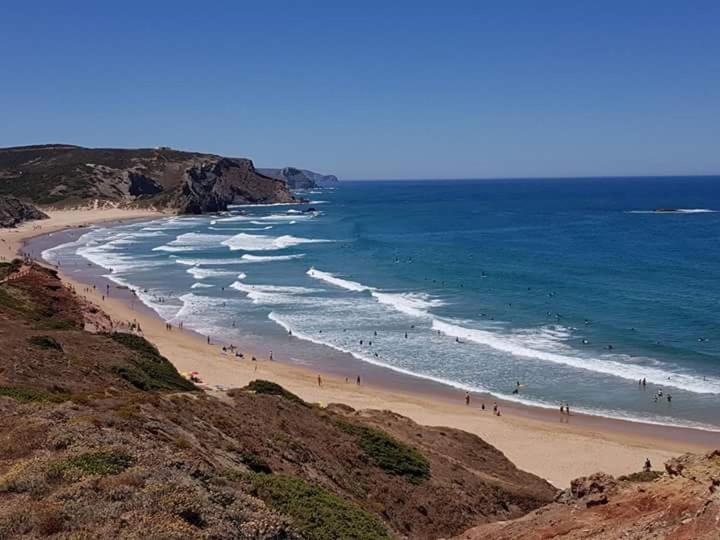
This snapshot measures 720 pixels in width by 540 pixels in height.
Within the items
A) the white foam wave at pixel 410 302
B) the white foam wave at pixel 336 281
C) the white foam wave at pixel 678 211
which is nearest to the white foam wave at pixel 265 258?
the white foam wave at pixel 336 281

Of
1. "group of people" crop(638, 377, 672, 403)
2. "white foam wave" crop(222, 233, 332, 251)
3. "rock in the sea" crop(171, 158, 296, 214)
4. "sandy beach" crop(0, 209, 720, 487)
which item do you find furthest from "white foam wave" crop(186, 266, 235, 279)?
"rock in the sea" crop(171, 158, 296, 214)

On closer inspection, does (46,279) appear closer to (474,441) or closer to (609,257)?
(474,441)

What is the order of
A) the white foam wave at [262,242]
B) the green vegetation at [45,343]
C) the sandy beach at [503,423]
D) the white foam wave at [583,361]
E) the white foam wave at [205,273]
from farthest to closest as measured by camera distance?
the white foam wave at [262,242] < the white foam wave at [205,273] < the white foam wave at [583,361] < the sandy beach at [503,423] < the green vegetation at [45,343]

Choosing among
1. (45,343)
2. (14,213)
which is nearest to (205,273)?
(45,343)

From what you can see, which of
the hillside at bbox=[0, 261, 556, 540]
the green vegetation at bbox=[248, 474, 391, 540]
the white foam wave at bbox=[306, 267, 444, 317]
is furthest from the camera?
the white foam wave at bbox=[306, 267, 444, 317]

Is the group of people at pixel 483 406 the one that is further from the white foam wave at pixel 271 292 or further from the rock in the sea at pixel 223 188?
the rock in the sea at pixel 223 188

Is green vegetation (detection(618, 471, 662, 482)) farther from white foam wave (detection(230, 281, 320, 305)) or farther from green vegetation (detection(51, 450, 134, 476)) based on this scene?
white foam wave (detection(230, 281, 320, 305))

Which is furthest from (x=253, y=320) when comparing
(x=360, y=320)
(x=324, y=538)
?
(x=324, y=538)
